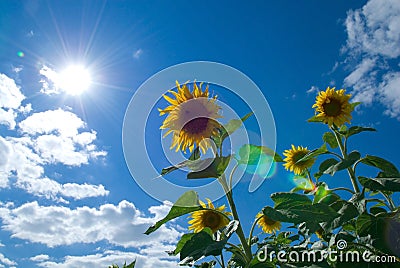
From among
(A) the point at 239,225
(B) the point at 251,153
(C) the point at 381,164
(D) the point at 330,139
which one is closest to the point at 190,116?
(B) the point at 251,153

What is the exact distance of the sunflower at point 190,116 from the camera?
2412 mm

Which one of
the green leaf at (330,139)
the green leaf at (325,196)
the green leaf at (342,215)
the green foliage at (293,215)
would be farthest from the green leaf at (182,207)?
the green leaf at (330,139)

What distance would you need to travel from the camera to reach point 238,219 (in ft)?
6.53

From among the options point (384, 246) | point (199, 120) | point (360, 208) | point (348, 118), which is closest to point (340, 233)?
point (360, 208)

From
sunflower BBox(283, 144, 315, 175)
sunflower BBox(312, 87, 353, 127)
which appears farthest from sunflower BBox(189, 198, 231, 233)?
sunflower BBox(283, 144, 315, 175)

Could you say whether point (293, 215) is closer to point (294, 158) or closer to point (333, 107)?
point (333, 107)

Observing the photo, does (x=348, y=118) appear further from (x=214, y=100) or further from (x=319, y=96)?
(x=214, y=100)

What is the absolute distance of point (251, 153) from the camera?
2.15m

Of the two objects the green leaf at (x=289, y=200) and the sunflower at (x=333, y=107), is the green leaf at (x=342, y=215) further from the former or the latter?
the sunflower at (x=333, y=107)

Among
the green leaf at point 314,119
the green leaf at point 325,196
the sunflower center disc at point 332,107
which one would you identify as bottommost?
the green leaf at point 325,196

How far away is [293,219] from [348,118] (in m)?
2.94

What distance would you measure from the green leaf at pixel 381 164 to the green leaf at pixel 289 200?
108 centimetres

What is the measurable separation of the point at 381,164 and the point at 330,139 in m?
0.84

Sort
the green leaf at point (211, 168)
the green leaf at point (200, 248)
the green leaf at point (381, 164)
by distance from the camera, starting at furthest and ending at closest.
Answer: the green leaf at point (381, 164) < the green leaf at point (211, 168) < the green leaf at point (200, 248)
